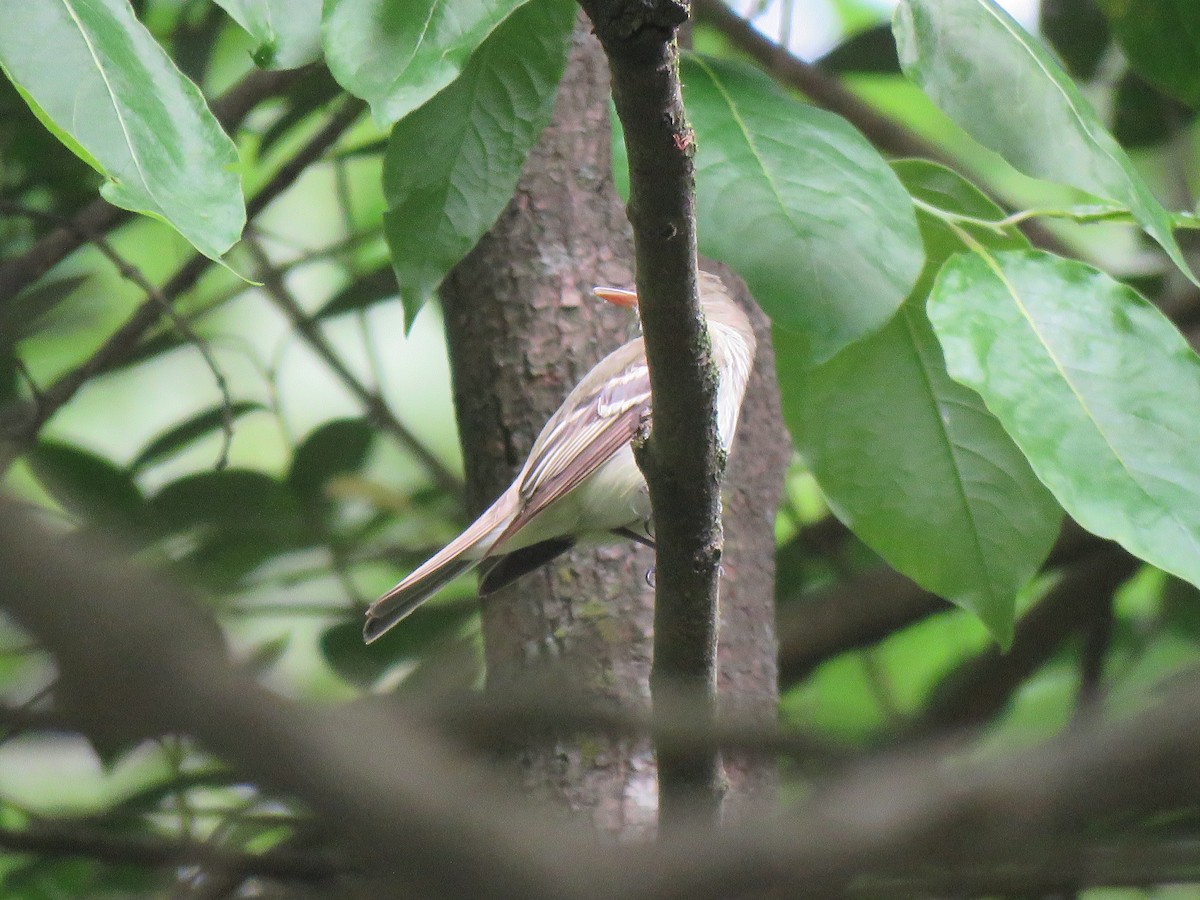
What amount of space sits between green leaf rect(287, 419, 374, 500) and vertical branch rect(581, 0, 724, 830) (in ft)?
7.01

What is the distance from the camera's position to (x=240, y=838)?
6.71 ft

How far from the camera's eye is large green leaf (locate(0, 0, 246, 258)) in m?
1.53

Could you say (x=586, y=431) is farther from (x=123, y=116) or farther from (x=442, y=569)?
(x=123, y=116)

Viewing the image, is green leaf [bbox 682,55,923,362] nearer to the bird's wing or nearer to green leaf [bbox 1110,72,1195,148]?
the bird's wing

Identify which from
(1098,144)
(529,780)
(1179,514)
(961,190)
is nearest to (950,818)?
(1179,514)

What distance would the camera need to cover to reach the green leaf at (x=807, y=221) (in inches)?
72.7

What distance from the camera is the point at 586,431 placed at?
3277mm

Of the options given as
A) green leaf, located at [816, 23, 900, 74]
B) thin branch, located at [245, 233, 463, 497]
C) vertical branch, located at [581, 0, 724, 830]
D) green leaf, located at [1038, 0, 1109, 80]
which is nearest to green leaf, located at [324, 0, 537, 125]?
vertical branch, located at [581, 0, 724, 830]

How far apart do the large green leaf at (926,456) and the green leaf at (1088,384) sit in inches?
11.5

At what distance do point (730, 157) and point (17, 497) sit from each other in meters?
1.40

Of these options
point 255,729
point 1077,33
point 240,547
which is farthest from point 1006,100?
point 1077,33

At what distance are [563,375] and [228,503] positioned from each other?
104 cm

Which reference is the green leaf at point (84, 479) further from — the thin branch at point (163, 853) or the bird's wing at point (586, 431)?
the thin branch at point (163, 853)

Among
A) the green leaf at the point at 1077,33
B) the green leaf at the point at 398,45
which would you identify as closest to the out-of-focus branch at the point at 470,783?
the green leaf at the point at 398,45
